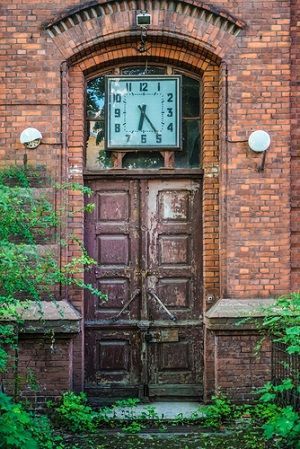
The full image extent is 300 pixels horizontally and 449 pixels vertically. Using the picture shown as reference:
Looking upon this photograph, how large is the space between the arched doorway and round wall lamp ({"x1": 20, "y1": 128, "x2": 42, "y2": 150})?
76cm

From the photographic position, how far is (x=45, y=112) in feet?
25.3

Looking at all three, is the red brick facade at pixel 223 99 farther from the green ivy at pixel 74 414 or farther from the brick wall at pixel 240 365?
the green ivy at pixel 74 414

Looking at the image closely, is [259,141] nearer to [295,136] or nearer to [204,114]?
[295,136]

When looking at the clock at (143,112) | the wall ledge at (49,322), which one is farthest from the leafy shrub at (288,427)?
the clock at (143,112)

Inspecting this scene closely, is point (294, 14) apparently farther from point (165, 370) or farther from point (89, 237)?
point (165, 370)

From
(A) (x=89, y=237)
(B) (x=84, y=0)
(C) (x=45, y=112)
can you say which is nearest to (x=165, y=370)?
(A) (x=89, y=237)

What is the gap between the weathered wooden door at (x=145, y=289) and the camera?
7.95 m

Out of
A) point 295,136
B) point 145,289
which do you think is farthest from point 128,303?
point 295,136

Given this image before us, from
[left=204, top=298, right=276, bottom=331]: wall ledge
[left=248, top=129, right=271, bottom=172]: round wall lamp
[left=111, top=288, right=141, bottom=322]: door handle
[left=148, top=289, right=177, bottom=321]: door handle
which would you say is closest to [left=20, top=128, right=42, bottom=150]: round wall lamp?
[left=111, top=288, right=141, bottom=322]: door handle

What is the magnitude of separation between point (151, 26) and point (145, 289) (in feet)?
10.5

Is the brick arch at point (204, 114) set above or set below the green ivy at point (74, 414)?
above

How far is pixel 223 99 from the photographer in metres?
7.78

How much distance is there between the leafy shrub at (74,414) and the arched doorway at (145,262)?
66 cm

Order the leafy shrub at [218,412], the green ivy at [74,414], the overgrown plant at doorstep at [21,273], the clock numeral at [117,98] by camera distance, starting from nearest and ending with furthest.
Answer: the overgrown plant at doorstep at [21,273] < the green ivy at [74,414] < the leafy shrub at [218,412] < the clock numeral at [117,98]
